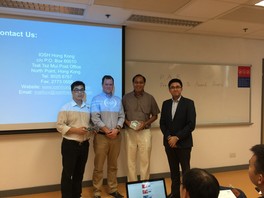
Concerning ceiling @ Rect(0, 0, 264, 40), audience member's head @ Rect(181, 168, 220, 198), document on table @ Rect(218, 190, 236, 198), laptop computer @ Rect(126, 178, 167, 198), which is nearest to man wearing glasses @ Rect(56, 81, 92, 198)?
ceiling @ Rect(0, 0, 264, 40)

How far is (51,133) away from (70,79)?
0.83 metres

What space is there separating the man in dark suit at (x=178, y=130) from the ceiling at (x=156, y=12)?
3.02 ft

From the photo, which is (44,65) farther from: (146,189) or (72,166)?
(146,189)

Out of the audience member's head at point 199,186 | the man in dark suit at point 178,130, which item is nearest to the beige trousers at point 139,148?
the man in dark suit at point 178,130

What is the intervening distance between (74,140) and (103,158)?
0.55 metres

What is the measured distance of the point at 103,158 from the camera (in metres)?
3.10

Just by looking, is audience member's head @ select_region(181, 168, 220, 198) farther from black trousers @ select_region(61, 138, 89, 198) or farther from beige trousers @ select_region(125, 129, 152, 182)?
Result: beige trousers @ select_region(125, 129, 152, 182)

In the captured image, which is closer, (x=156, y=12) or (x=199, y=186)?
(x=199, y=186)

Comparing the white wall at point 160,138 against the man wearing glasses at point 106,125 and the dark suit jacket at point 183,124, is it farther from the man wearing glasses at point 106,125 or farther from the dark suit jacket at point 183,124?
the dark suit jacket at point 183,124

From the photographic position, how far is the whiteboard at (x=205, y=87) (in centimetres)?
378

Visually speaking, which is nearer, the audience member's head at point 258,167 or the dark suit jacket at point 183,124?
the audience member's head at point 258,167

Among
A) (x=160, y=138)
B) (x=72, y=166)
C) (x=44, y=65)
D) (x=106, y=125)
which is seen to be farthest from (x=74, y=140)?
(x=160, y=138)

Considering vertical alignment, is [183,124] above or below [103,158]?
above

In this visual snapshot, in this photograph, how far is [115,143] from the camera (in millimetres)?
3127
